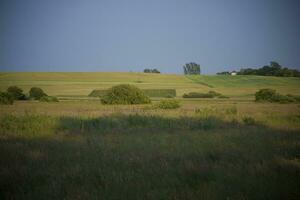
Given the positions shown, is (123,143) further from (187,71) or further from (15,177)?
(187,71)

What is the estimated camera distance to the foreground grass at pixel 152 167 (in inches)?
233

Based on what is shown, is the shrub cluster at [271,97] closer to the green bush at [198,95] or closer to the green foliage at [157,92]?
the green bush at [198,95]

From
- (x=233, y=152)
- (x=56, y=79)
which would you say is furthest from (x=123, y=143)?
(x=56, y=79)

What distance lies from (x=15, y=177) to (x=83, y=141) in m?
4.15

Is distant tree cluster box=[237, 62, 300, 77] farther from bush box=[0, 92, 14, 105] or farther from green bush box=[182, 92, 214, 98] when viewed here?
bush box=[0, 92, 14, 105]

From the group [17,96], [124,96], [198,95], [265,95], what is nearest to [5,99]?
[17,96]

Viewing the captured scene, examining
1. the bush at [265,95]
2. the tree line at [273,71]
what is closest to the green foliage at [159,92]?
the bush at [265,95]

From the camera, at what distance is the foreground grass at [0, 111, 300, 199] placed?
5.91 meters

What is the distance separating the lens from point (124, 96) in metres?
40.3

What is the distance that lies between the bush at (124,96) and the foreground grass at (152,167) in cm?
2821

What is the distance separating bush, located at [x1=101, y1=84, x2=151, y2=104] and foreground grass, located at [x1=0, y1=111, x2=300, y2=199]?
2821cm

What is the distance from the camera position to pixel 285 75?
348 feet

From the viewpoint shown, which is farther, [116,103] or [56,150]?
[116,103]

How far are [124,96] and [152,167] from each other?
109 feet
